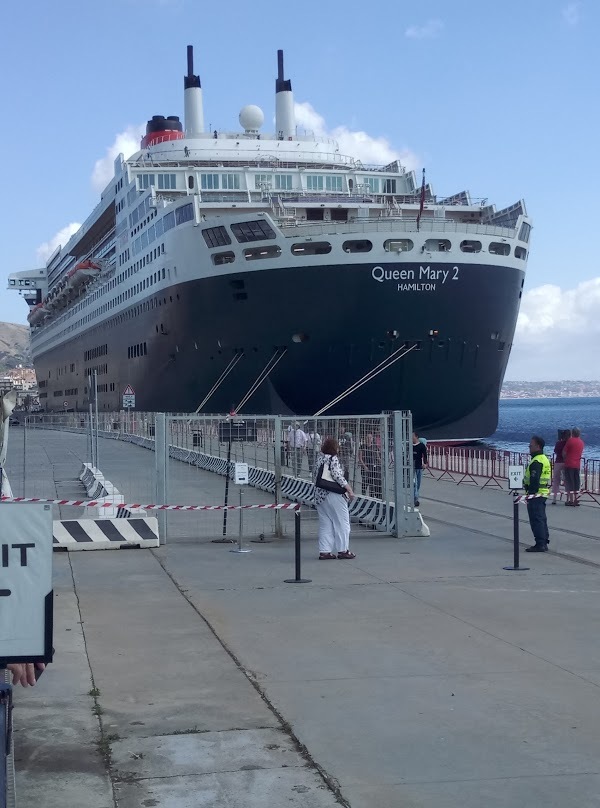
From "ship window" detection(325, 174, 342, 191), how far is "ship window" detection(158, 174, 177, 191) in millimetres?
7306

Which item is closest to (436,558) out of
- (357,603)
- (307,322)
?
(357,603)

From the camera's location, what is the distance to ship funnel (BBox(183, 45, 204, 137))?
5775 centimetres

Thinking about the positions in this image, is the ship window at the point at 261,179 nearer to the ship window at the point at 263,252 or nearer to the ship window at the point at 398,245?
the ship window at the point at 263,252

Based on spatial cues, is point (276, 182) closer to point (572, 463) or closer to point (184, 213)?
point (184, 213)

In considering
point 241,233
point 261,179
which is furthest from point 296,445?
point 261,179

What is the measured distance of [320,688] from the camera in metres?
6.82

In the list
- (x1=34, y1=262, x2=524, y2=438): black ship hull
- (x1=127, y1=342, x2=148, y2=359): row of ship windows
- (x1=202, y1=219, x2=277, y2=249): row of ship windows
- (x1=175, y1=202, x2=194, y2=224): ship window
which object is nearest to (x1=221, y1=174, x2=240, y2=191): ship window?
(x1=175, y1=202, x2=194, y2=224): ship window

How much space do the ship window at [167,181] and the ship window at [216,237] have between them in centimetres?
1147

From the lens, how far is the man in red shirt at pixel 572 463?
18.8 metres

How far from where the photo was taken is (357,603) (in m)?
9.84

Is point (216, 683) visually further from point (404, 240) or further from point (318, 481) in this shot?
point (404, 240)

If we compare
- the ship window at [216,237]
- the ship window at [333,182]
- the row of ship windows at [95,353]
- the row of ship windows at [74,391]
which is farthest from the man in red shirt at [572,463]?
the row of ship windows at [95,353]

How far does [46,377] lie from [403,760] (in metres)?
87.4

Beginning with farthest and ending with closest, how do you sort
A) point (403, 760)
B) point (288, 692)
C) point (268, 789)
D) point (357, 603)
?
point (357, 603)
point (288, 692)
point (403, 760)
point (268, 789)
